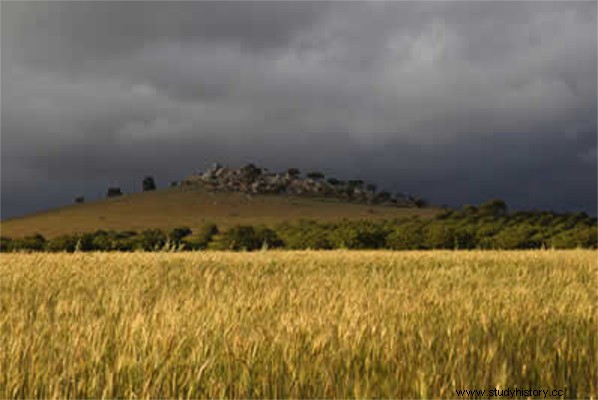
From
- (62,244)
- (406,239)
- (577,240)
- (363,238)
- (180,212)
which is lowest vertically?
(62,244)

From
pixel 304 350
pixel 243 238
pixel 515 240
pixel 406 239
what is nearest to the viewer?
pixel 304 350

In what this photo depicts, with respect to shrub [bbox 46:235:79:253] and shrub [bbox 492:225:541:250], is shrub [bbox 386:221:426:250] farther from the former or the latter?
shrub [bbox 46:235:79:253]

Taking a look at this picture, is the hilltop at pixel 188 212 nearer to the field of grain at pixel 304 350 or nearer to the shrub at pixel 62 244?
the shrub at pixel 62 244

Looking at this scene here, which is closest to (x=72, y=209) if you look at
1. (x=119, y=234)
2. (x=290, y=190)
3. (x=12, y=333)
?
(x=119, y=234)

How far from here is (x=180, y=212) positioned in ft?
308

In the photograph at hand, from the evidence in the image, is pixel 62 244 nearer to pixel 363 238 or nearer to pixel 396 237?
pixel 363 238

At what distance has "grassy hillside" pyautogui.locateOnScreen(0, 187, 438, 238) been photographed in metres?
82.3

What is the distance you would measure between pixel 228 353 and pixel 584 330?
2.74 m

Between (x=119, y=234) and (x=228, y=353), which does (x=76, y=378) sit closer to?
(x=228, y=353)

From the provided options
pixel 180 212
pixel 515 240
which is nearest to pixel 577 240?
pixel 515 240

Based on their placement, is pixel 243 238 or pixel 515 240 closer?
pixel 515 240

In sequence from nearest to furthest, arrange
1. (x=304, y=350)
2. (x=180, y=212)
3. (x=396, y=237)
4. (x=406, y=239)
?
1. (x=304, y=350)
2. (x=406, y=239)
3. (x=396, y=237)
4. (x=180, y=212)

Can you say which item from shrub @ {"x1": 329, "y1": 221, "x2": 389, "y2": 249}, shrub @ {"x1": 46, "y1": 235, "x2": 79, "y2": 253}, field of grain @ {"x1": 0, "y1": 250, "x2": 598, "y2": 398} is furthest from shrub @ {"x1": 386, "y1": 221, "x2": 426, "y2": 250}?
field of grain @ {"x1": 0, "y1": 250, "x2": 598, "y2": 398}

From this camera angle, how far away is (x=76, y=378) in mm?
3160
